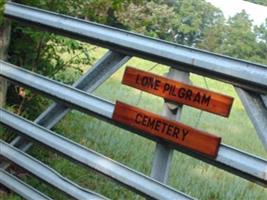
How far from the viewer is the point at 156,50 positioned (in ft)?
8.48

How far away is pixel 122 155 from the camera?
4.79m

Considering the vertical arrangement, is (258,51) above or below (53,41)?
below

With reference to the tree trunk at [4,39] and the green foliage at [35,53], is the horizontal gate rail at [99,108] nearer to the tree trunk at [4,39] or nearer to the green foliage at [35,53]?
the tree trunk at [4,39]

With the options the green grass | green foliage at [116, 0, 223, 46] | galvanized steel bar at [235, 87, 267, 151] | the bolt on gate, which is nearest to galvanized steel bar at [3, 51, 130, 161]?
the bolt on gate

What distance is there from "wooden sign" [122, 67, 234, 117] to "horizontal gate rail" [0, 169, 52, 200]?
3.16 ft

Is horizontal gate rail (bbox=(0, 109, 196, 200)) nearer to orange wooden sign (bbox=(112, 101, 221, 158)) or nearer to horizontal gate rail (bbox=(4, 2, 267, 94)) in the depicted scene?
orange wooden sign (bbox=(112, 101, 221, 158))

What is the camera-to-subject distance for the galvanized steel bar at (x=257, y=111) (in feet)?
7.30

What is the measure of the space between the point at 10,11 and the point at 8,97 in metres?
1.34

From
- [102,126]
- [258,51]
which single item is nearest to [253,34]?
[258,51]

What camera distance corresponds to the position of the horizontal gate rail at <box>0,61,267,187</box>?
2221 millimetres

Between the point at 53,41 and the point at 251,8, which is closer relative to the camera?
the point at 53,41

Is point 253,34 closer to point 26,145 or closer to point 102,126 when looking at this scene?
point 102,126

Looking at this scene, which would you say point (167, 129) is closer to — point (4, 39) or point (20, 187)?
point (20, 187)

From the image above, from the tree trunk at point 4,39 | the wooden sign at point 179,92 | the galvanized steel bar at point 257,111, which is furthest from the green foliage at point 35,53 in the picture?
the galvanized steel bar at point 257,111
